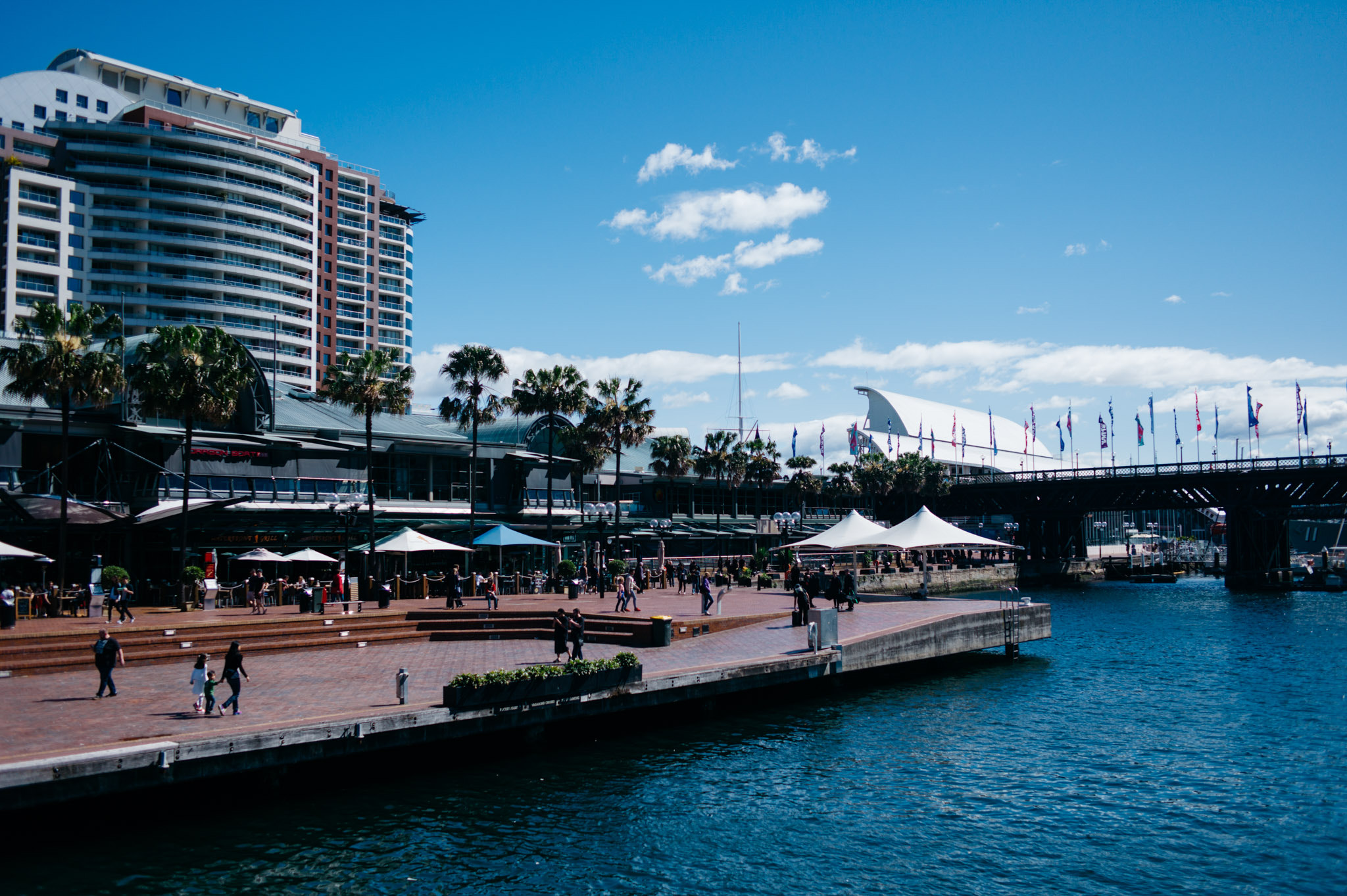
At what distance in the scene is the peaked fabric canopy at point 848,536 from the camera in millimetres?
47000

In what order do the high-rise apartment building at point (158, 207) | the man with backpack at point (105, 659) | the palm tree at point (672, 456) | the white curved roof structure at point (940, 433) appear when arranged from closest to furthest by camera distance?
1. the man with backpack at point (105, 659)
2. the palm tree at point (672, 456)
3. the high-rise apartment building at point (158, 207)
4. the white curved roof structure at point (940, 433)

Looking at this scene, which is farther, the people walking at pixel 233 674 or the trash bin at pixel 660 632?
the trash bin at pixel 660 632

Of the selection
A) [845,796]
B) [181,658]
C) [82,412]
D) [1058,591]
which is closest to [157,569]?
[82,412]

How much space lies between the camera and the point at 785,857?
54.3ft

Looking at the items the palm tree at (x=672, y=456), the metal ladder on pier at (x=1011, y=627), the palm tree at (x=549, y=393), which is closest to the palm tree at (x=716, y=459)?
the palm tree at (x=672, y=456)

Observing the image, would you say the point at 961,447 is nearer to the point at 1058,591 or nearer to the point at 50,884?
the point at 1058,591

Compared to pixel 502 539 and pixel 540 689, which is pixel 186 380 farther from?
pixel 540 689

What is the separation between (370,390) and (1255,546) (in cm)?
8214

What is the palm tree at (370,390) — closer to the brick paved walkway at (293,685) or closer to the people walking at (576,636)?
the brick paved walkway at (293,685)

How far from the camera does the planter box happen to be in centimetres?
2111

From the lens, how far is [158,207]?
3920 inches

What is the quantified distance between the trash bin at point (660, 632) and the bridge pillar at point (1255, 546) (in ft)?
241

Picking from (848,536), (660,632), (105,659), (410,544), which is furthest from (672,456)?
(105,659)

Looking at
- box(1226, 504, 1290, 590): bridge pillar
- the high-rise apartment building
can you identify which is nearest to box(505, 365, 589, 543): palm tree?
the high-rise apartment building
